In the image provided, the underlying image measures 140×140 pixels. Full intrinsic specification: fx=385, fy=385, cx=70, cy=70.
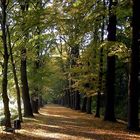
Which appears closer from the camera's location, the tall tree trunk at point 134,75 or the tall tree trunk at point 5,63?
the tall tree trunk at point 5,63

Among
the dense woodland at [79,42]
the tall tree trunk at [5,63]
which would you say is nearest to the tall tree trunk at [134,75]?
the dense woodland at [79,42]

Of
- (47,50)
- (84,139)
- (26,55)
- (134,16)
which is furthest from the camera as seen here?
(47,50)

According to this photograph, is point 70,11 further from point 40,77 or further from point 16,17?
point 40,77

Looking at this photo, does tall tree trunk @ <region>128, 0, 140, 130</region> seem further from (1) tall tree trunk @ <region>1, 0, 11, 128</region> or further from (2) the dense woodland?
(1) tall tree trunk @ <region>1, 0, 11, 128</region>

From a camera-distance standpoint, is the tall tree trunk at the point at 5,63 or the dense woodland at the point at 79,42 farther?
the dense woodland at the point at 79,42

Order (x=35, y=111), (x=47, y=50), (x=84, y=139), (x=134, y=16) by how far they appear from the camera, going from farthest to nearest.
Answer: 1. (x=47, y=50)
2. (x=35, y=111)
3. (x=134, y=16)
4. (x=84, y=139)

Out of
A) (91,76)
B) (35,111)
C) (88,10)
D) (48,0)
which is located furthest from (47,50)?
(88,10)

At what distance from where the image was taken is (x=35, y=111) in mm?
39500

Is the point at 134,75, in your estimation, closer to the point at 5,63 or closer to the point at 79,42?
the point at 5,63

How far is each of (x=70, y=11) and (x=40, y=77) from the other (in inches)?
525

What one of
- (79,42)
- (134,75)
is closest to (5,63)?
(134,75)

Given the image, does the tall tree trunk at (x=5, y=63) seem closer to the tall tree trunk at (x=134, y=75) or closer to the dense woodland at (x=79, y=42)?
the dense woodland at (x=79, y=42)

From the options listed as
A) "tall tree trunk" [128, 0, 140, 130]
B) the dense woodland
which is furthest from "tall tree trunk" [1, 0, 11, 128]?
"tall tree trunk" [128, 0, 140, 130]

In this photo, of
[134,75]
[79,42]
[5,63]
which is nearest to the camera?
[5,63]
